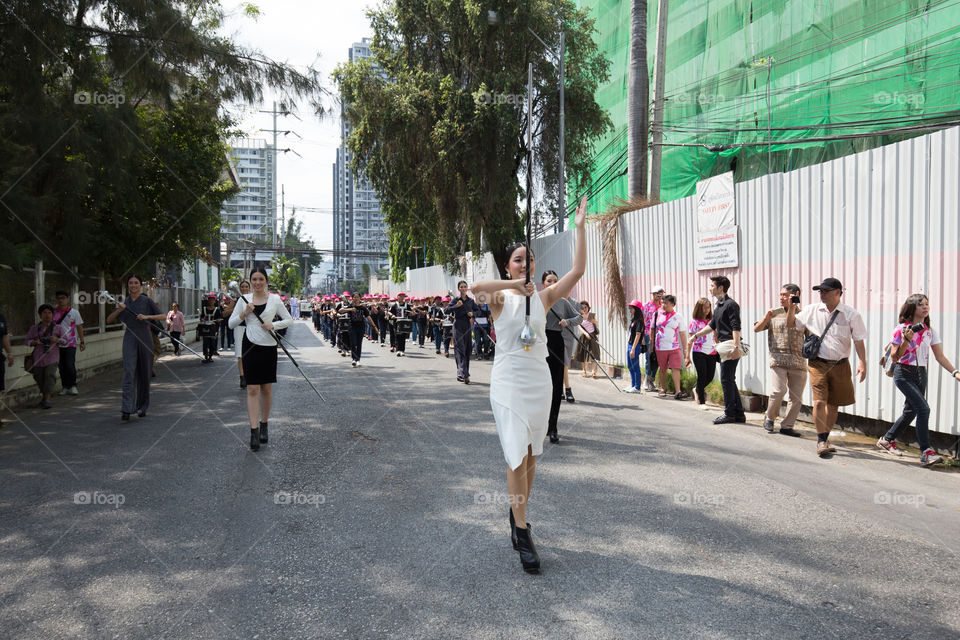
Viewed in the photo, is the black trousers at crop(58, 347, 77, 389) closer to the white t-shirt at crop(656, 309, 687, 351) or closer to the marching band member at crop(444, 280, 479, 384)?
the marching band member at crop(444, 280, 479, 384)

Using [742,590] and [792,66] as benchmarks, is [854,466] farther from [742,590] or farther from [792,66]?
[792,66]

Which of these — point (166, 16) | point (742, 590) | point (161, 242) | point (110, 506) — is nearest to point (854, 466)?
point (742, 590)

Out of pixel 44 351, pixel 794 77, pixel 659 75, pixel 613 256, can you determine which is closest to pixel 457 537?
pixel 44 351

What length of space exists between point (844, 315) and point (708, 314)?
137 inches

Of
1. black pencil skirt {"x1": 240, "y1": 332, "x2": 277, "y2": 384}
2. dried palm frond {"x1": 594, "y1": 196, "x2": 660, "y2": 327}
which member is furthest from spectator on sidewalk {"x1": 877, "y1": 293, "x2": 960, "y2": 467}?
dried palm frond {"x1": 594, "y1": 196, "x2": 660, "y2": 327}

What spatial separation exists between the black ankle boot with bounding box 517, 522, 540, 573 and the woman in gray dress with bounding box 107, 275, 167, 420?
6.40m

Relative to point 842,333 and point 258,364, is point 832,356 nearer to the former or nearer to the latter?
point 842,333

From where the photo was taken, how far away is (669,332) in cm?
1051

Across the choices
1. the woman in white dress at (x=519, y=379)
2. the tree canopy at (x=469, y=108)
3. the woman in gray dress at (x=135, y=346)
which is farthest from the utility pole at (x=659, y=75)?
the woman in white dress at (x=519, y=379)

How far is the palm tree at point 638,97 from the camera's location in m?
13.2

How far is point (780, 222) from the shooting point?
891 cm

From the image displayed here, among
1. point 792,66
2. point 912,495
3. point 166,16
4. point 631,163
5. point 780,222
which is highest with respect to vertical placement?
point 792,66

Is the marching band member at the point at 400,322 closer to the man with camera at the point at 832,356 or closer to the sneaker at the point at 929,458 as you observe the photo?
the man with camera at the point at 832,356

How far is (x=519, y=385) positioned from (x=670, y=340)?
23.5 feet
